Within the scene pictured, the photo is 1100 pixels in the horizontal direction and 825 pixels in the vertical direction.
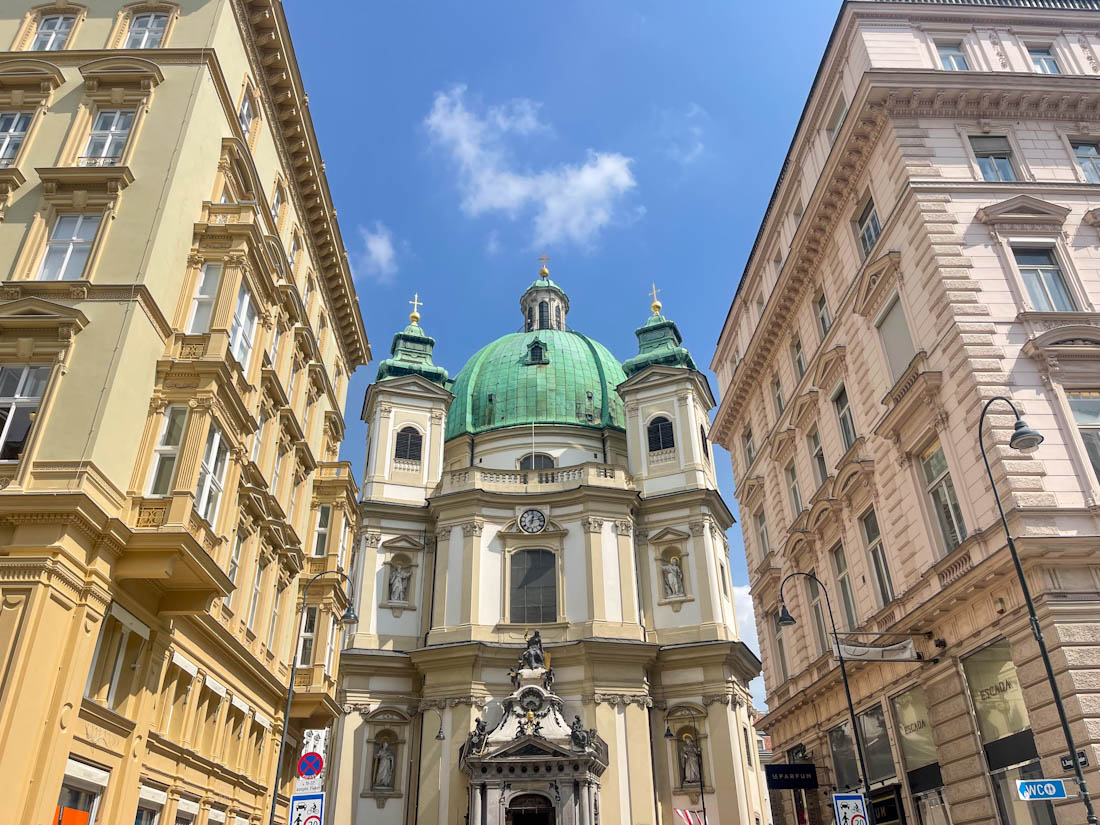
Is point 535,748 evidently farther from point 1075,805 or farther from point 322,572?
point 1075,805

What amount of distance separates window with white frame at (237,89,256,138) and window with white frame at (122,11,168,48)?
8.21ft

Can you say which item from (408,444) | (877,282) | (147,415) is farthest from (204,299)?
(408,444)

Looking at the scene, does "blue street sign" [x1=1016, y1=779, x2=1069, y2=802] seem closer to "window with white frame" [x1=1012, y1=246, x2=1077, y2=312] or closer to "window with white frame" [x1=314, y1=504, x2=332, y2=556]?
"window with white frame" [x1=1012, y1=246, x2=1077, y2=312]

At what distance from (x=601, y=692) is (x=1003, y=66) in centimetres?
2971

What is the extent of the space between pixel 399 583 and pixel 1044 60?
1414 inches

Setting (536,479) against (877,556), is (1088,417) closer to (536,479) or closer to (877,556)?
(877,556)

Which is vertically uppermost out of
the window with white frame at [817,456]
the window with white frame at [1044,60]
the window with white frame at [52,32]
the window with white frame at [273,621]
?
the window with white frame at [1044,60]

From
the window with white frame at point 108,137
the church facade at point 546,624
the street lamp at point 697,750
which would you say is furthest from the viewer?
the street lamp at point 697,750

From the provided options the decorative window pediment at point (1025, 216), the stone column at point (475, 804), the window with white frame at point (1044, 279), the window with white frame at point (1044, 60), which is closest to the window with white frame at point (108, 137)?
the decorative window pediment at point (1025, 216)

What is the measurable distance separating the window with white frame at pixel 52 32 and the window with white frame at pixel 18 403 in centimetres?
963

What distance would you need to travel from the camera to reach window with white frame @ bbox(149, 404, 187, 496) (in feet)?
54.3

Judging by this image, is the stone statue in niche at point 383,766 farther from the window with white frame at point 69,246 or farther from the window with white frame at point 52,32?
the window with white frame at point 52,32

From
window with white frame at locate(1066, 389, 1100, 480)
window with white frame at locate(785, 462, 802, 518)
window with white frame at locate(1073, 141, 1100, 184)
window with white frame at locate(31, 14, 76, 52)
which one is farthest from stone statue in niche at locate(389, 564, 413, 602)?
window with white frame at locate(1073, 141, 1100, 184)

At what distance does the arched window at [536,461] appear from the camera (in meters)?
51.5
